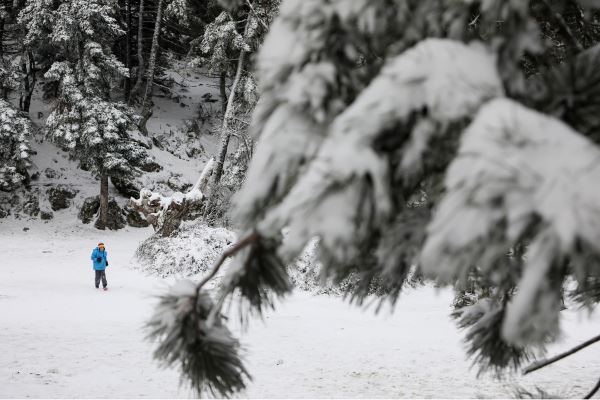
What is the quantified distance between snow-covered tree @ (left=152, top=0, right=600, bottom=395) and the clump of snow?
10.4 m

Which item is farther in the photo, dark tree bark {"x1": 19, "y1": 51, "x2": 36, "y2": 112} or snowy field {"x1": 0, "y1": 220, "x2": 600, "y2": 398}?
Answer: dark tree bark {"x1": 19, "y1": 51, "x2": 36, "y2": 112}

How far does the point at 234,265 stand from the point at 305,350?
608cm

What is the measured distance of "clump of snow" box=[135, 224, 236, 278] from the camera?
11.2m

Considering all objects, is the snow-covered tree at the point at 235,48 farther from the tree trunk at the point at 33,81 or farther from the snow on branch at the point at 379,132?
the snow on branch at the point at 379,132

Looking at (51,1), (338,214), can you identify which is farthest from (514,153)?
(51,1)

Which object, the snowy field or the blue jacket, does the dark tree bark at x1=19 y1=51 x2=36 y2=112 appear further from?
the blue jacket

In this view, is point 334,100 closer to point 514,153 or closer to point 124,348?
point 514,153

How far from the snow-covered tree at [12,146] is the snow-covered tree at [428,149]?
56.2 ft

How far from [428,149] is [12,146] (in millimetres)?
18259

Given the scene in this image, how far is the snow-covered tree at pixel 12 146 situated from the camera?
586 inches

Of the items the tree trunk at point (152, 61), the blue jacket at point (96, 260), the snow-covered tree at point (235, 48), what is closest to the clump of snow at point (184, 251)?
the snow-covered tree at point (235, 48)

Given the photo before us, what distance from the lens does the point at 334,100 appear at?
41.8 inches

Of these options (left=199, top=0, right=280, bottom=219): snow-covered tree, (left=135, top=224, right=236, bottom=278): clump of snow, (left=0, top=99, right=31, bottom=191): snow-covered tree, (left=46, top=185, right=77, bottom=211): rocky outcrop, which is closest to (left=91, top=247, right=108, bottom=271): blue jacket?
(left=135, top=224, right=236, bottom=278): clump of snow

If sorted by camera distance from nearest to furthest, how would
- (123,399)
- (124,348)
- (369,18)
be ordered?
(369,18), (123,399), (124,348)
